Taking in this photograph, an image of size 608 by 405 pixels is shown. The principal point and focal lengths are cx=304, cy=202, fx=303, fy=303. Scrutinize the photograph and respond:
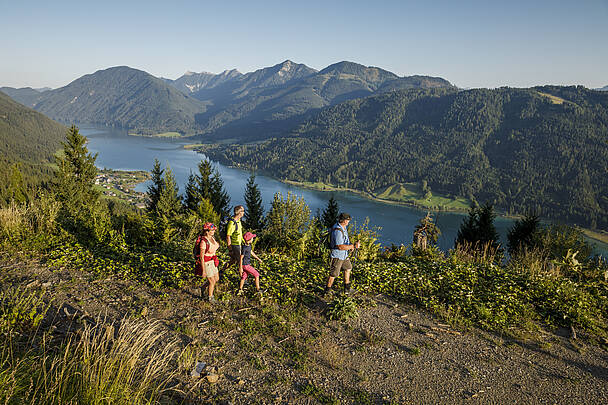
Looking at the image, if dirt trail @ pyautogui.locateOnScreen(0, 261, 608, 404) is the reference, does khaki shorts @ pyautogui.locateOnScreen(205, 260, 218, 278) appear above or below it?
above

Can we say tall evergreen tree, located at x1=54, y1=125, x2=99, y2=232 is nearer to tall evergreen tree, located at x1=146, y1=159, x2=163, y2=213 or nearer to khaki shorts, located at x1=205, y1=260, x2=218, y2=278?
tall evergreen tree, located at x1=146, y1=159, x2=163, y2=213

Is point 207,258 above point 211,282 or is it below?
above

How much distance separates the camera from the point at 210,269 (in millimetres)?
6453

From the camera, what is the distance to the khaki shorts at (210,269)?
251 inches

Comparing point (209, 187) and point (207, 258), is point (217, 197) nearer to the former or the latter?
point (209, 187)

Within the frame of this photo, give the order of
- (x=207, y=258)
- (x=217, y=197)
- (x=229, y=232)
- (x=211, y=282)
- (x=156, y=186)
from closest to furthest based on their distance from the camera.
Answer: (x=207, y=258) → (x=211, y=282) → (x=229, y=232) → (x=217, y=197) → (x=156, y=186)

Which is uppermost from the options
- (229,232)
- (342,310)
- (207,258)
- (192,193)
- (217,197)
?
(229,232)

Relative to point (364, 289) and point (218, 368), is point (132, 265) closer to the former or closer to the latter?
point (218, 368)

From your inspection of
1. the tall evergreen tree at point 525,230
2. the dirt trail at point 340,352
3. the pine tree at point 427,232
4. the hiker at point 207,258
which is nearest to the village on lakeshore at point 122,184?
the tall evergreen tree at point 525,230

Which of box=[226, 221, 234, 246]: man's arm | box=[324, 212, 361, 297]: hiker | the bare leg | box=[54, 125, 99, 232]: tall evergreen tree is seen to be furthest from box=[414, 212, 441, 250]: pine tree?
box=[54, 125, 99, 232]: tall evergreen tree

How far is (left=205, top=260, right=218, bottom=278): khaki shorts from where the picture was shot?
639cm

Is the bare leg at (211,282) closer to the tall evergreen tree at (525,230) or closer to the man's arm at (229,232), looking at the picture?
the man's arm at (229,232)

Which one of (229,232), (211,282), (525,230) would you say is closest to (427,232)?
(229,232)

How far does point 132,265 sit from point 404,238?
76.8 meters
